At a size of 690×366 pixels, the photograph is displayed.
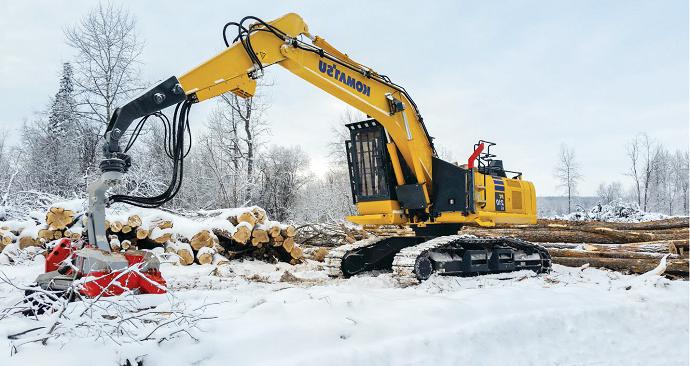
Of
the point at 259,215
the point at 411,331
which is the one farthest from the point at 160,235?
the point at 411,331

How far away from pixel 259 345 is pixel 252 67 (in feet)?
12.6

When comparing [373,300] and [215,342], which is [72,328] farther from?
[373,300]

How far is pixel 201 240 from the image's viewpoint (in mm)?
9367

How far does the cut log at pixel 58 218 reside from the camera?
29.5 feet

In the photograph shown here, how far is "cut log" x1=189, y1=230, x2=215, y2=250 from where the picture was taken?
30.6ft

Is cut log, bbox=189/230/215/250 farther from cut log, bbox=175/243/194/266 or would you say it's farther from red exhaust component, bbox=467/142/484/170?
red exhaust component, bbox=467/142/484/170

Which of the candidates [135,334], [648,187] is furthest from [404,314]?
[648,187]

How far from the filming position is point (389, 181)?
823 centimetres

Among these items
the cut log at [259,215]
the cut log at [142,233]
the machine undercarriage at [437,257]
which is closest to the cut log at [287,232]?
the cut log at [259,215]

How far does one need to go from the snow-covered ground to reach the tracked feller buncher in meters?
1.64

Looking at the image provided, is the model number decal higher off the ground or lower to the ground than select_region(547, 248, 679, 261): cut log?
higher

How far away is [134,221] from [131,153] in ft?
44.2

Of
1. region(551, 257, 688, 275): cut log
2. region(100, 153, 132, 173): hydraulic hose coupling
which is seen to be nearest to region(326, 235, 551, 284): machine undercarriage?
region(551, 257, 688, 275): cut log

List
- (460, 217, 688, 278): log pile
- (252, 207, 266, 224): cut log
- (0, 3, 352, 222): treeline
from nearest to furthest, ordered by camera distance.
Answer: (460, 217, 688, 278): log pile → (252, 207, 266, 224): cut log → (0, 3, 352, 222): treeline
